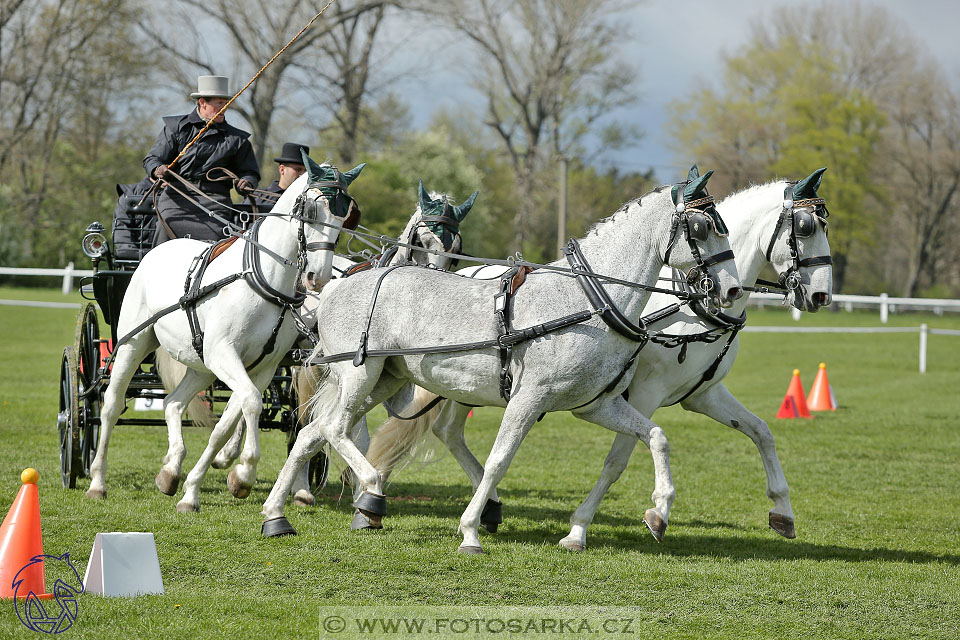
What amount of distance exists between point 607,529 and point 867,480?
12.4ft

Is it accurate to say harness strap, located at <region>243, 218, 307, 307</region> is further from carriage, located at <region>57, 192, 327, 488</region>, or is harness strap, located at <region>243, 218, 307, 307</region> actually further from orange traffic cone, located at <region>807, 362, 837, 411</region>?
orange traffic cone, located at <region>807, 362, 837, 411</region>

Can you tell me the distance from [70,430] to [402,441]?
105 inches

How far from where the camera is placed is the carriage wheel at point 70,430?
720 cm

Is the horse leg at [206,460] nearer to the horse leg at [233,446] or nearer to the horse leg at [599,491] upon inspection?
the horse leg at [233,446]

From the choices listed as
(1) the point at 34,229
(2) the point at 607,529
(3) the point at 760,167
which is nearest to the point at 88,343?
(2) the point at 607,529

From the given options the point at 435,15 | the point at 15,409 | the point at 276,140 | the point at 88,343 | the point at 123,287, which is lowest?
the point at 15,409

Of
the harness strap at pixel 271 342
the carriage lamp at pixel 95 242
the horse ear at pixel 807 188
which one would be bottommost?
the harness strap at pixel 271 342

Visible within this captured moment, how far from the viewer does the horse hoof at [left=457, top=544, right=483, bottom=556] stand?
5617 millimetres

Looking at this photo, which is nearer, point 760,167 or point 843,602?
point 843,602

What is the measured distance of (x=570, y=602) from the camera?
187 inches

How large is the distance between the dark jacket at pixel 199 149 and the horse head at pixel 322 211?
188 centimetres

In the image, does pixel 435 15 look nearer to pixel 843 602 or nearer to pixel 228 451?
pixel 228 451

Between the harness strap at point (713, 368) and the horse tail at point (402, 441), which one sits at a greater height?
the harness strap at point (713, 368)

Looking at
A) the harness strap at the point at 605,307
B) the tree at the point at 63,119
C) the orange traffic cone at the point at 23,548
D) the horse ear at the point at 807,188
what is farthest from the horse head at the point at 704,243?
the tree at the point at 63,119
